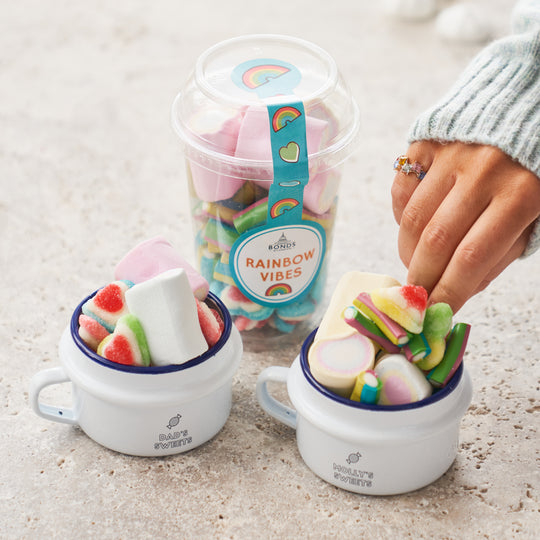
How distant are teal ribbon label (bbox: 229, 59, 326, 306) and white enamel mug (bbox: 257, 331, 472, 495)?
154mm

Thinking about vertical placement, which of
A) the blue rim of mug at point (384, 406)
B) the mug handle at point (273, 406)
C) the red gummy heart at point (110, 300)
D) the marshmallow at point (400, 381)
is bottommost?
the mug handle at point (273, 406)

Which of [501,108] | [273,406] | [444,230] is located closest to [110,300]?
A: [273,406]

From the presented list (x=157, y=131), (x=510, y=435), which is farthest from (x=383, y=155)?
(x=510, y=435)

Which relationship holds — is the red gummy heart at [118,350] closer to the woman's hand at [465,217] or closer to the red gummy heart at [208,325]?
the red gummy heart at [208,325]

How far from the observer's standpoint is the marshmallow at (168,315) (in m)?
0.74

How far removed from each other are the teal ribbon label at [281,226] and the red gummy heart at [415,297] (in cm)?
21

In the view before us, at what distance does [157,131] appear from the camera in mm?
1424

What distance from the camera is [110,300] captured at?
0.80m

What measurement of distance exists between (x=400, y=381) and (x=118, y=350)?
0.91ft

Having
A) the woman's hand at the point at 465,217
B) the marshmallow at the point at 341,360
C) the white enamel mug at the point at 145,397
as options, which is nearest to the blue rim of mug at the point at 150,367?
the white enamel mug at the point at 145,397

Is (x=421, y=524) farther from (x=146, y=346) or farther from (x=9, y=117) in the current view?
(x=9, y=117)

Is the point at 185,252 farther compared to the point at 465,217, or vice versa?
the point at 185,252

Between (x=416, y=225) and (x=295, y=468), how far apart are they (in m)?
0.29

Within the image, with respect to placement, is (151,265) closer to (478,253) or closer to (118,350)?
(118,350)
